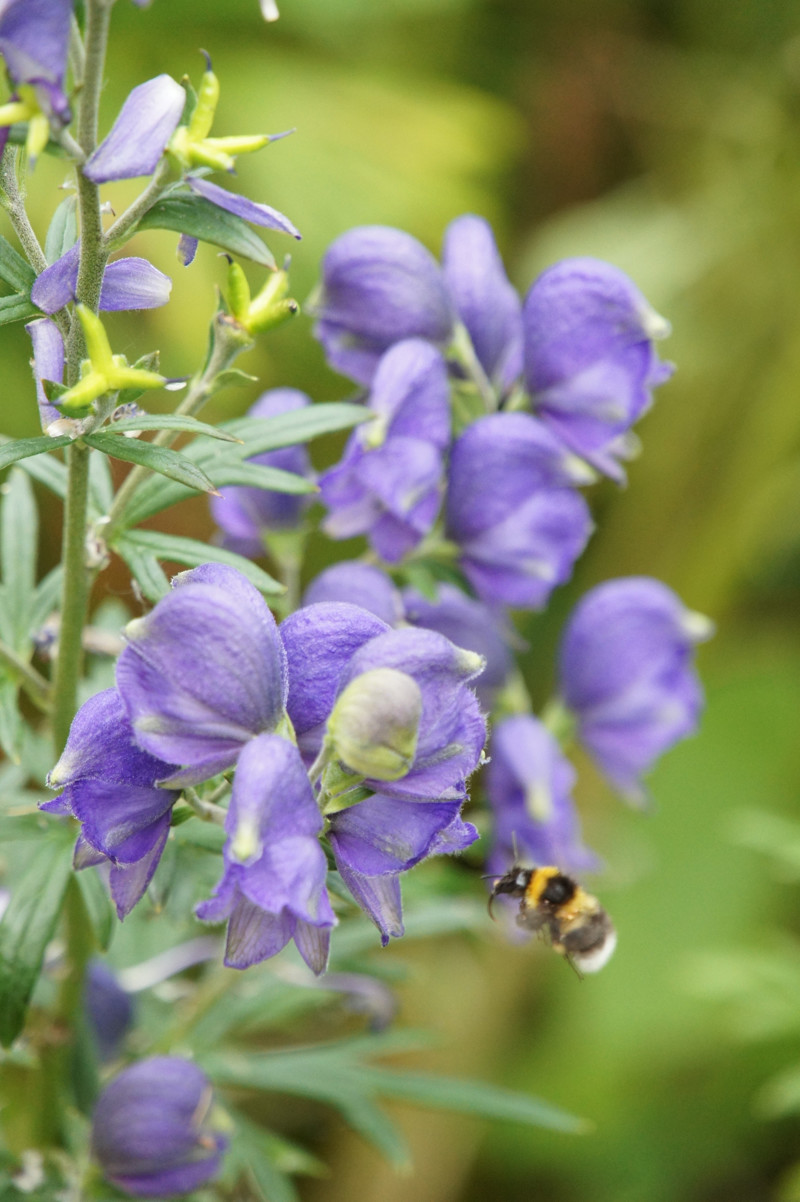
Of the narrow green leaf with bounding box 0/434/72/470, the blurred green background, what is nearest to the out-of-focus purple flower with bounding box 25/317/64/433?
the narrow green leaf with bounding box 0/434/72/470

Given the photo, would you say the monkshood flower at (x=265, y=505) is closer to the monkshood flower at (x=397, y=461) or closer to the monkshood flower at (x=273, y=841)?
the monkshood flower at (x=397, y=461)

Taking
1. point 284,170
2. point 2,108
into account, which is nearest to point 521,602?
point 2,108

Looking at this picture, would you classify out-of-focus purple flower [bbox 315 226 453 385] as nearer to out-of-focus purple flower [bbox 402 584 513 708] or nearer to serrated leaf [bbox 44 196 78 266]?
out-of-focus purple flower [bbox 402 584 513 708]

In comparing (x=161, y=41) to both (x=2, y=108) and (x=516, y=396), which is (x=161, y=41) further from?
(x=2, y=108)

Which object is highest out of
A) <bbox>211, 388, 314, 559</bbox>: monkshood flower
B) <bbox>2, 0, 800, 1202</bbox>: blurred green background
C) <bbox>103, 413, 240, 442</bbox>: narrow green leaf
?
<bbox>103, 413, 240, 442</bbox>: narrow green leaf

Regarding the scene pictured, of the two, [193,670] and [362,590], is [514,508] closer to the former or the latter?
[362,590]

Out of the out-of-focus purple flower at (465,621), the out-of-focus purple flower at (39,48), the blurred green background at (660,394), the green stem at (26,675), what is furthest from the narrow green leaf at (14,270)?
the blurred green background at (660,394)
